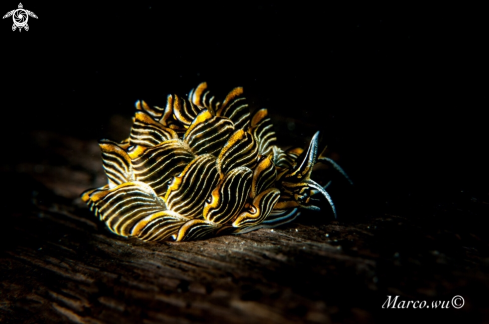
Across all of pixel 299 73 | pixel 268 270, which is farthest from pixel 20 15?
pixel 268 270

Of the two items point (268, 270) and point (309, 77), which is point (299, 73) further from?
point (268, 270)

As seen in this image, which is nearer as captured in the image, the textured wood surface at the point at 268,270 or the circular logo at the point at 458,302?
the circular logo at the point at 458,302

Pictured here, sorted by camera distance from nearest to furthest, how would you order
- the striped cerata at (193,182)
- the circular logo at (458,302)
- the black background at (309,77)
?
the circular logo at (458,302) < the striped cerata at (193,182) < the black background at (309,77)

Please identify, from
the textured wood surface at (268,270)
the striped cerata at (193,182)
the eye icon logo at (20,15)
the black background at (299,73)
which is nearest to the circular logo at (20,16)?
the eye icon logo at (20,15)

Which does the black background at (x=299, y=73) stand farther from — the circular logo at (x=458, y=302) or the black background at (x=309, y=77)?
the circular logo at (x=458, y=302)

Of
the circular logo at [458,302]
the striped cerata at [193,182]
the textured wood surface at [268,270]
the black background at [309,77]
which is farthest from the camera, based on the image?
the black background at [309,77]

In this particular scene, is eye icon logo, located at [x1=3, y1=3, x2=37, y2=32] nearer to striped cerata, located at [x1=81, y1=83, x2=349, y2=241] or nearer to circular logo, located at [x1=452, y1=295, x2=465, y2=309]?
striped cerata, located at [x1=81, y1=83, x2=349, y2=241]
